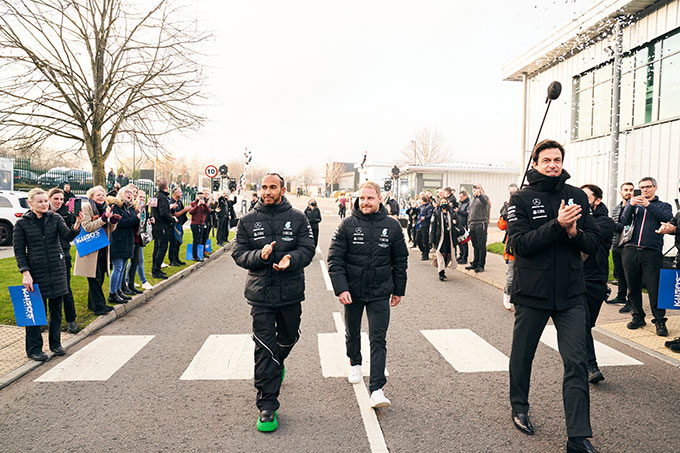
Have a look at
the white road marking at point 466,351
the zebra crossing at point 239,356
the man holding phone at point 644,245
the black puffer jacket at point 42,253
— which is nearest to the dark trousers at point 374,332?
the zebra crossing at point 239,356

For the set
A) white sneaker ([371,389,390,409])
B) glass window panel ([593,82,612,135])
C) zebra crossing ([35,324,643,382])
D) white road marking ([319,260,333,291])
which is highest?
glass window panel ([593,82,612,135])

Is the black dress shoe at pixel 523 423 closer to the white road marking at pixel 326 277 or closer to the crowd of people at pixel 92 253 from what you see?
the crowd of people at pixel 92 253

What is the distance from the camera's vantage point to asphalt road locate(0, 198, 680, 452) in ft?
12.0

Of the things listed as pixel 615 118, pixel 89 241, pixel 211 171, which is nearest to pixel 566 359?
pixel 89 241

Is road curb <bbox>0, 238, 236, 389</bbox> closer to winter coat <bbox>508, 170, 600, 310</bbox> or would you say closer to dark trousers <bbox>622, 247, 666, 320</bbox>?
winter coat <bbox>508, 170, 600, 310</bbox>

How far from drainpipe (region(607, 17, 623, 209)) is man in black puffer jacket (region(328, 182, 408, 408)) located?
1137 centimetres

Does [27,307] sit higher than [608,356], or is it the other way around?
[27,307]

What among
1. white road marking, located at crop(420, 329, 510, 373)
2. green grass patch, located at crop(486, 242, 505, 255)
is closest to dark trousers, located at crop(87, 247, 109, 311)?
white road marking, located at crop(420, 329, 510, 373)

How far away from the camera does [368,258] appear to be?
4547mm

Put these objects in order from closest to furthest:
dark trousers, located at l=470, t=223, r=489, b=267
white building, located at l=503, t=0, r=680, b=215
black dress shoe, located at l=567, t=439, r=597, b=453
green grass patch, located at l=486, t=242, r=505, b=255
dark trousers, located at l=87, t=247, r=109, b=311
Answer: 1. black dress shoe, located at l=567, t=439, r=597, b=453
2. dark trousers, located at l=87, t=247, r=109, b=311
3. white building, located at l=503, t=0, r=680, b=215
4. dark trousers, located at l=470, t=223, r=489, b=267
5. green grass patch, located at l=486, t=242, r=505, b=255

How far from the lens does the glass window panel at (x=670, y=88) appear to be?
11836mm

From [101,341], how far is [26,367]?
1178 millimetres

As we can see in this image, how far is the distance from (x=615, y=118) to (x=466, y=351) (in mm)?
10817

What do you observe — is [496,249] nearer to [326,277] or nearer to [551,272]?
[326,277]
